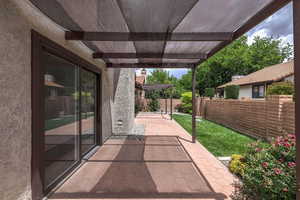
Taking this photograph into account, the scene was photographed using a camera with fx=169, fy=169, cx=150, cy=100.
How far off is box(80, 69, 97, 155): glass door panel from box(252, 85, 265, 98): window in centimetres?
1763

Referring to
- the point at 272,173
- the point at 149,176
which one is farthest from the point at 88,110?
the point at 272,173

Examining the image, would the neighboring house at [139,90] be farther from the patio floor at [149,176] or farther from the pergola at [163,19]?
the pergola at [163,19]

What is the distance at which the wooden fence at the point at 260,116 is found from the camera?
5.72m

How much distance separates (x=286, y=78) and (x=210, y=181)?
55.6ft

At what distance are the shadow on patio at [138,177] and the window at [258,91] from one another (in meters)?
16.0

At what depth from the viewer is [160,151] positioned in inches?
212

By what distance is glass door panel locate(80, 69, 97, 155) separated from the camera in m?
4.59

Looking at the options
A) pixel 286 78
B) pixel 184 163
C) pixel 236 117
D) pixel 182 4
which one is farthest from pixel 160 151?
pixel 286 78

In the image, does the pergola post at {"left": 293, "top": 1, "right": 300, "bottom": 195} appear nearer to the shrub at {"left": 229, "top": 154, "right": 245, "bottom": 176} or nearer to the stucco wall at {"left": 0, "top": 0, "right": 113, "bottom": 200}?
the shrub at {"left": 229, "top": 154, "right": 245, "bottom": 176}

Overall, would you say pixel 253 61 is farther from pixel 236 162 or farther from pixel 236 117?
pixel 236 162

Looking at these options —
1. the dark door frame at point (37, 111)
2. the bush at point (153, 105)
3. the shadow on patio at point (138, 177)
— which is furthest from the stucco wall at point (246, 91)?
the dark door frame at point (37, 111)

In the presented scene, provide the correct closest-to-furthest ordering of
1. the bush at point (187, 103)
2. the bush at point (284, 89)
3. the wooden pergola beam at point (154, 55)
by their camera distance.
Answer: the wooden pergola beam at point (154, 55), the bush at point (284, 89), the bush at point (187, 103)

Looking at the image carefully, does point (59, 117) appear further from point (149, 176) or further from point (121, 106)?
point (121, 106)

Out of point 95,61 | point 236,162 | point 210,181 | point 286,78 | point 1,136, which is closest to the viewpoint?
point 1,136
